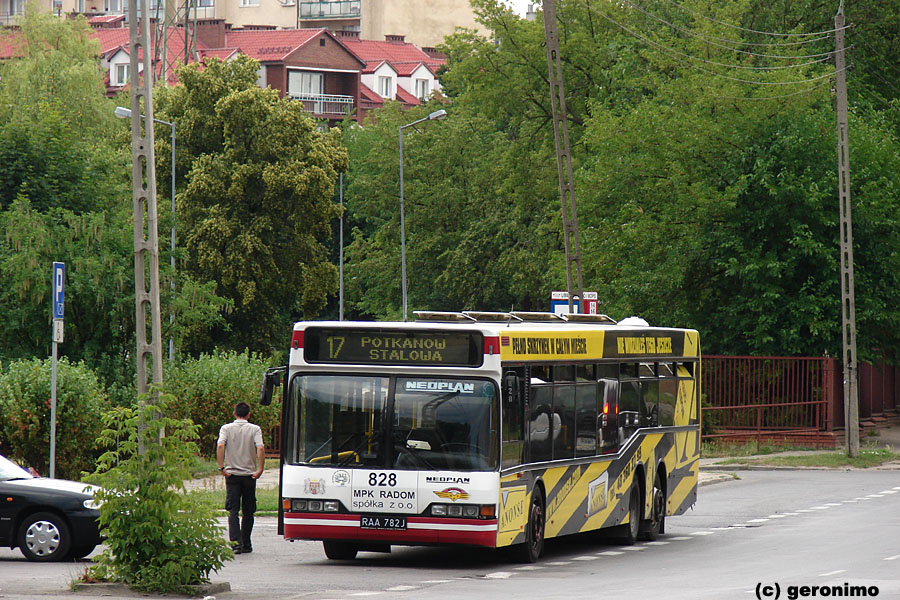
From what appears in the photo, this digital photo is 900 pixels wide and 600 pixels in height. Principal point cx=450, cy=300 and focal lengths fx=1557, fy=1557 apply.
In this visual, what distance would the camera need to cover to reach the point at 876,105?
49156 mm

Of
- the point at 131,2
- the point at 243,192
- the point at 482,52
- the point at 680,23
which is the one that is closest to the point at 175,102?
the point at 243,192

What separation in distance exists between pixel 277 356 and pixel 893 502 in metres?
27.2

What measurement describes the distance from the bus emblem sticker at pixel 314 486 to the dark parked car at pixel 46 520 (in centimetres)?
227

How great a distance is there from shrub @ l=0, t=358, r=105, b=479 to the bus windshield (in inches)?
416

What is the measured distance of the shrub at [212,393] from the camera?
31766 mm

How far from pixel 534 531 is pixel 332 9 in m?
118

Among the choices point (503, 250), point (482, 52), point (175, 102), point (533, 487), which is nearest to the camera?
point (533, 487)

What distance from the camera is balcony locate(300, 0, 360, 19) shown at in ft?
427

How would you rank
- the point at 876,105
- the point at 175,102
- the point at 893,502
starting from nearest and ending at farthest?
the point at 893,502 → the point at 876,105 → the point at 175,102

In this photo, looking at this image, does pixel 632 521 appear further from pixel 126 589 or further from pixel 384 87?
pixel 384 87

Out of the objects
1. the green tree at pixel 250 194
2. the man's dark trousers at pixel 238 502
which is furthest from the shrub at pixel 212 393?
the green tree at pixel 250 194

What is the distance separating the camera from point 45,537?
16.0 metres

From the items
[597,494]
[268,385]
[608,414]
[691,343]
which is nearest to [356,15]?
[691,343]

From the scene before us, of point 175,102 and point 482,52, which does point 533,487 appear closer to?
point 482,52
